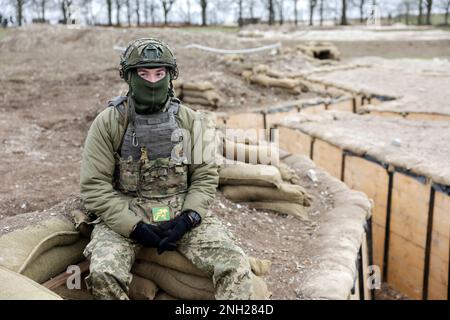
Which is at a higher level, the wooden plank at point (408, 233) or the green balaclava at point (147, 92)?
the green balaclava at point (147, 92)

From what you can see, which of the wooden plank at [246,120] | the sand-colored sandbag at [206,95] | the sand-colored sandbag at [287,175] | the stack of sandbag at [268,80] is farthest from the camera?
the stack of sandbag at [268,80]

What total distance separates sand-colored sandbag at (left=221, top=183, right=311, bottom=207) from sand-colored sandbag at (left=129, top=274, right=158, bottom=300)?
185cm

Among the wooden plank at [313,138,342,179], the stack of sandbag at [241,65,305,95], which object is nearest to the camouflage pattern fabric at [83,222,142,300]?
the wooden plank at [313,138,342,179]

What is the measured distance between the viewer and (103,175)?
10.1ft

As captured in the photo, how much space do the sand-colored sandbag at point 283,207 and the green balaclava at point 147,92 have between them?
211cm

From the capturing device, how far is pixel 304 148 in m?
8.35

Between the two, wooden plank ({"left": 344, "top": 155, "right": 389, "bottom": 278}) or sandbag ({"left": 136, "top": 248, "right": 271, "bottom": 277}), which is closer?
sandbag ({"left": 136, "top": 248, "right": 271, "bottom": 277})

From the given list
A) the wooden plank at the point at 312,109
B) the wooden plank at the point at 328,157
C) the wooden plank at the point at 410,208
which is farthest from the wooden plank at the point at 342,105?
the wooden plank at the point at 410,208

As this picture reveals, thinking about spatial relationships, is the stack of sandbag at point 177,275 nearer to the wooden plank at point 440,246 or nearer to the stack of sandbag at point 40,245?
the stack of sandbag at point 40,245

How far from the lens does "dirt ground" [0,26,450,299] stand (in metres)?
4.50

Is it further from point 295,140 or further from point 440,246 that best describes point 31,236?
point 295,140

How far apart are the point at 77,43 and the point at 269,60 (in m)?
9.81

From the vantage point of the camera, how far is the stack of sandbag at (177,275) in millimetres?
3111

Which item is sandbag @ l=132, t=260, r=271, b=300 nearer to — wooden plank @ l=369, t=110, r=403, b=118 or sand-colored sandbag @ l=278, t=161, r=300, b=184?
sand-colored sandbag @ l=278, t=161, r=300, b=184
